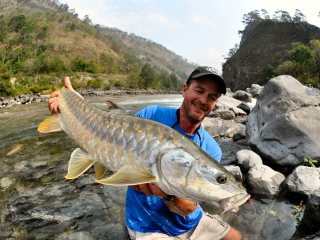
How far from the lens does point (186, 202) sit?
3645 mm

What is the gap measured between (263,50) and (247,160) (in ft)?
281

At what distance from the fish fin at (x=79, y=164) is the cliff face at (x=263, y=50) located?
74.8m

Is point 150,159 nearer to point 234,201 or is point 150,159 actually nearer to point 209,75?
point 234,201

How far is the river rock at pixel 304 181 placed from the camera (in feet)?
24.4

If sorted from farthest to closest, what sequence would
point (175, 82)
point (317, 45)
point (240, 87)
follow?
point (175, 82) → point (240, 87) → point (317, 45)

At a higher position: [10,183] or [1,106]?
[10,183]

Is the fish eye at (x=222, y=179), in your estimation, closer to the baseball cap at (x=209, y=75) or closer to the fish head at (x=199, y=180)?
the fish head at (x=199, y=180)

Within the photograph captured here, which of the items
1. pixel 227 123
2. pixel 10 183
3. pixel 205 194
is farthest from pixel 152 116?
pixel 227 123

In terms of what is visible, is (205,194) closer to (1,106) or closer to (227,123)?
(227,123)

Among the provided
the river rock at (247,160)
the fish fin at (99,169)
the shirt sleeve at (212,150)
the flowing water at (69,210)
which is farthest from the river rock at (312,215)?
the fish fin at (99,169)

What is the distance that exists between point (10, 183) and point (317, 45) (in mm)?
53334

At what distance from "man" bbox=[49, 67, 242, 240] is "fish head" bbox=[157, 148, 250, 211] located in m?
0.81

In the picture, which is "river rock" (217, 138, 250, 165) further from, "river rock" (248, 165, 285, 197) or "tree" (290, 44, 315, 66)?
"tree" (290, 44, 315, 66)

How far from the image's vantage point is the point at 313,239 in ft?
15.2
